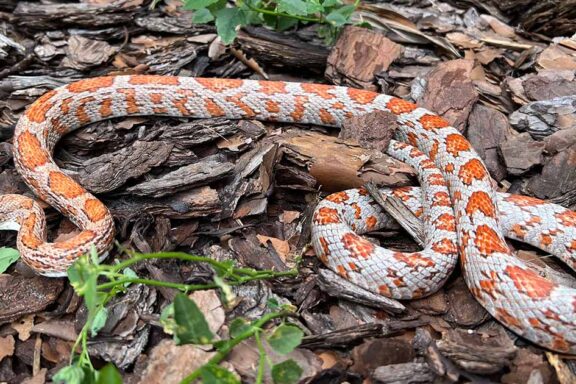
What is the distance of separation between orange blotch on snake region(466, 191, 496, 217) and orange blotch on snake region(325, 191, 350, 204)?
1138 mm

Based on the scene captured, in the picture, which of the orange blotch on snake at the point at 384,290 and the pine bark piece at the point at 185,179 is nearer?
the orange blotch on snake at the point at 384,290

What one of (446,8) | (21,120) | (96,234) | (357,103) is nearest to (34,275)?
(96,234)

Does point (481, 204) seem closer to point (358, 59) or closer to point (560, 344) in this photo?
point (560, 344)

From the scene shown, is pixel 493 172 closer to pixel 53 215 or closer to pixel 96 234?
pixel 96 234

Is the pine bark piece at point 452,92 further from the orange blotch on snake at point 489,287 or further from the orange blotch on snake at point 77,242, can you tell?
the orange blotch on snake at point 77,242

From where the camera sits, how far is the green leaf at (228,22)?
5727mm

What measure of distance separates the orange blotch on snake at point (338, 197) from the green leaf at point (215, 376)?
2.25m

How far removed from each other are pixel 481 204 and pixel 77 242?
12.1 feet

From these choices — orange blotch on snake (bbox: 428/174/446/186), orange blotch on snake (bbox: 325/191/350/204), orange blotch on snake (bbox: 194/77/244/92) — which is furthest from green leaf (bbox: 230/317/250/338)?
orange blotch on snake (bbox: 194/77/244/92)

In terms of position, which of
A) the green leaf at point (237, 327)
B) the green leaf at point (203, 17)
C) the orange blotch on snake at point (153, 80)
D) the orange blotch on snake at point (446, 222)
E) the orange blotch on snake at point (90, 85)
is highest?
the green leaf at point (203, 17)

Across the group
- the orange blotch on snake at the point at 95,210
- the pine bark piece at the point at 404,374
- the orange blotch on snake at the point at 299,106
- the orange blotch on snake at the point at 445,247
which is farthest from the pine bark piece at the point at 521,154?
the orange blotch on snake at the point at 95,210

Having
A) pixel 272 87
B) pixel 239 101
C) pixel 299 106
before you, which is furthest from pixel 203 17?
pixel 299 106

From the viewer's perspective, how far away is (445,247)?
477cm

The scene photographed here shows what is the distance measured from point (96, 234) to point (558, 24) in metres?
6.09
